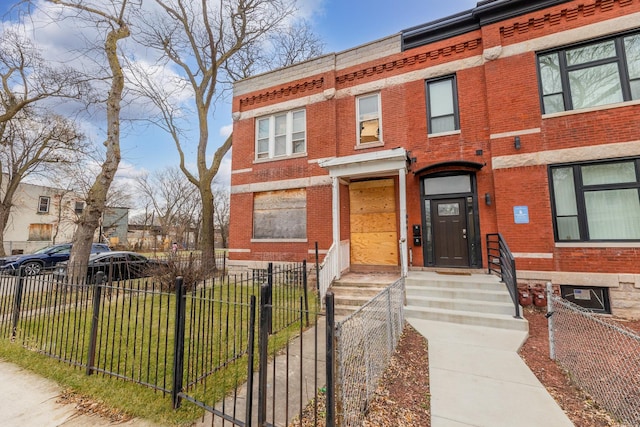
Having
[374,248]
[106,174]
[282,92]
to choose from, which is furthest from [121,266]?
[374,248]

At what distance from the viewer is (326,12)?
1219 centimetres

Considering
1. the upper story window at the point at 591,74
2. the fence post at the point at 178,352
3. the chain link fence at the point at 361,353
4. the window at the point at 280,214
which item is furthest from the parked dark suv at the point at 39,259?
the upper story window at the point at 591,74

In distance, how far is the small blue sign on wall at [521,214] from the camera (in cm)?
773

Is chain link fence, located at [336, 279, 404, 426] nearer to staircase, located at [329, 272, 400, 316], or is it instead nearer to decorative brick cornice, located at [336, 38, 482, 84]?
staircase, located at [329, 272, 400, 316]

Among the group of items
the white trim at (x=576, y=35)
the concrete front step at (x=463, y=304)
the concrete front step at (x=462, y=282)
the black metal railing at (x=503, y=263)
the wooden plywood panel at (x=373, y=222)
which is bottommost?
the concrete front step at (x=463, y=304)

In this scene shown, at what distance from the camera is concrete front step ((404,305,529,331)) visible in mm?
5645

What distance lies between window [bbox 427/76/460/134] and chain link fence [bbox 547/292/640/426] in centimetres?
624

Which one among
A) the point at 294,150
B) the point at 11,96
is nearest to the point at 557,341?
the point at 294,150

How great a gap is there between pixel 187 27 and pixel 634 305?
20.6 m

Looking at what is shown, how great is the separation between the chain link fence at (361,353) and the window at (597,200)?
6.24 meters

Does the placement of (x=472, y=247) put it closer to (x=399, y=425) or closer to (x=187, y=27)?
(x=399, y=425)

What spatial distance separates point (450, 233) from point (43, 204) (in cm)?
3906

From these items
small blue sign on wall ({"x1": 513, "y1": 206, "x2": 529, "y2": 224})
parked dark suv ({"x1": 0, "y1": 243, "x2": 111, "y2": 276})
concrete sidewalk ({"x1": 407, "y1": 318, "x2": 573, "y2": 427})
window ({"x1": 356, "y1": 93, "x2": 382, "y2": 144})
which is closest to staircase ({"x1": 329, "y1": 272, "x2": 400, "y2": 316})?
concrete sidewalk ({"x1": 407, "y1": 318, "x2": 573, "y2": 427})

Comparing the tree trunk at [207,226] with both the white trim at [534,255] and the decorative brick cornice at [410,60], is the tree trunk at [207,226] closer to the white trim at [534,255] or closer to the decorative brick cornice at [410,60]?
the decorative brick cornice at [410,60]
